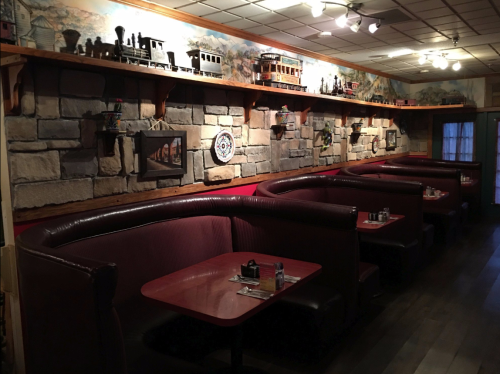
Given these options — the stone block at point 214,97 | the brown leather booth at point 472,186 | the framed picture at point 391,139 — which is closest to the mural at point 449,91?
the framed picture at point 391,139

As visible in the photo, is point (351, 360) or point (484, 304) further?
point (484, 304)

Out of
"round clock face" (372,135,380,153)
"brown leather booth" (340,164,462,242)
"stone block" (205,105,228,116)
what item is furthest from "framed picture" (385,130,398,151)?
"stone block" (205,105,228,116)

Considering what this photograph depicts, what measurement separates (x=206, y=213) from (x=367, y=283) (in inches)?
57.3

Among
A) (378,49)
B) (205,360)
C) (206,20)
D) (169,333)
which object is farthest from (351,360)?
(378,49)

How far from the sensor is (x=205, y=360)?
9.90 ft

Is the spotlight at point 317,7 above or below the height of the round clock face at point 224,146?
above

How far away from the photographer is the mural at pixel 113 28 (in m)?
2.94

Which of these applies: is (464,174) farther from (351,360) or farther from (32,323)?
(32,323)

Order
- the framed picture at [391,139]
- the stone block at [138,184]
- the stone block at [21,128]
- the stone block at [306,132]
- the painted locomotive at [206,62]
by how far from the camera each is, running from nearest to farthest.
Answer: the stone block at [21,128] → the stone block at [138,184] → the painted locomotive at [206,62] → the stone block at [306,132] → the framed picture at [391,139]

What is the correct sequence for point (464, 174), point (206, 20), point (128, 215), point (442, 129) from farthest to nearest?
point (442, 129)
point (464, 174)
point (206, 20)
point (128, 215)

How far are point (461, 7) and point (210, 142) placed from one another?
9.22ft

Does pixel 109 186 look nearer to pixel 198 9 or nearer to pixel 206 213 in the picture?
pixel 206 213

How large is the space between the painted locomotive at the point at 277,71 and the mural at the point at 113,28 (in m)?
0.15

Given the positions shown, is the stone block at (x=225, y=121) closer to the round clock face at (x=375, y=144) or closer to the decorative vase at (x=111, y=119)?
the decorative vase at (x=111, y=119)
